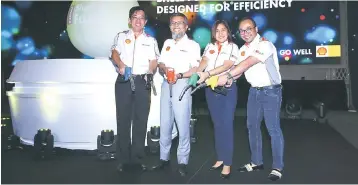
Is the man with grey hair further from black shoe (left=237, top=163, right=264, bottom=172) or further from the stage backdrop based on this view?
the stage backdrop

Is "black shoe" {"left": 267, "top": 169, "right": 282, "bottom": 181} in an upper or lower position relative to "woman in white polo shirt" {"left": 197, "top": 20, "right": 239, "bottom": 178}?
lower

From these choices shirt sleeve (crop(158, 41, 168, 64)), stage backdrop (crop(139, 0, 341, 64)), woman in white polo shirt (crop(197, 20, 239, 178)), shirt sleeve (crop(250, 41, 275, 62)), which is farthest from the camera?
stage backdrop (crop(139, 0, 341, 64))

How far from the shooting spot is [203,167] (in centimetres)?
299

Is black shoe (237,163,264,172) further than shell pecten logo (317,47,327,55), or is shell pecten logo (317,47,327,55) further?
shell pecten logo (317,47,327,55)

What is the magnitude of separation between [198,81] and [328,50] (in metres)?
4.84

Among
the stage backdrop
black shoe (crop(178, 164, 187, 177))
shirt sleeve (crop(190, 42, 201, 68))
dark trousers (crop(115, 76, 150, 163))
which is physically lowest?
black shoe (crop(178, 164, 187, 177))

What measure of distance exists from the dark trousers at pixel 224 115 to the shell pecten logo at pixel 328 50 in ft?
14.7

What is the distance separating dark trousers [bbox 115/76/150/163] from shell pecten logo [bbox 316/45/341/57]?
473 centimetres

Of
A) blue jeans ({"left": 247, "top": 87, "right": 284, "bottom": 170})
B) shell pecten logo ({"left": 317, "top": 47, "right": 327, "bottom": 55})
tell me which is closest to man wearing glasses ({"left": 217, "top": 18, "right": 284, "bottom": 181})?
blue jeans ({"left": 247, "top": 87, "right": 284, "bottom": 170})

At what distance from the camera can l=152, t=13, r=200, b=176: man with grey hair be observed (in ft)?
8.89

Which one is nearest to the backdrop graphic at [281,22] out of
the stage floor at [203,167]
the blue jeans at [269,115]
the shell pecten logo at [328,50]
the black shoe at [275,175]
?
the shell pecten logo at [328,50]

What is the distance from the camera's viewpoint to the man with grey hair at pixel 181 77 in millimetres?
2711

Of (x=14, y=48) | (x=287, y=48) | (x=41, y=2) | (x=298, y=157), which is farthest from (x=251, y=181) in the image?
(x=14, y=48)

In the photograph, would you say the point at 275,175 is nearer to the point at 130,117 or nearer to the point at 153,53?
the point at 130,117
